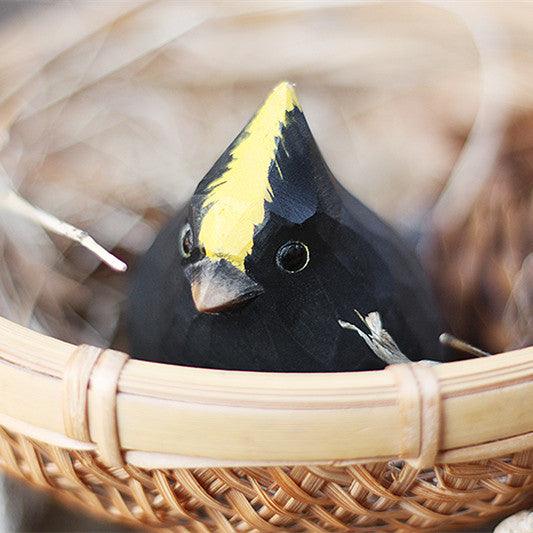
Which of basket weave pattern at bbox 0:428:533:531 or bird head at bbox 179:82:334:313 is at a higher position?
bird head at bbox 179:82:334:313

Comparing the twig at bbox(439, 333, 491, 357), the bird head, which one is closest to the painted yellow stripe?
the bird head

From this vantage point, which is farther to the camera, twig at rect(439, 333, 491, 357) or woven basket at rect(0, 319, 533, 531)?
twig at rect(439, 333, 491, 357)

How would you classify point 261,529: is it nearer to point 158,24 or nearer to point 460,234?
point 460,234

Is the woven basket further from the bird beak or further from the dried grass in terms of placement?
the dried grass

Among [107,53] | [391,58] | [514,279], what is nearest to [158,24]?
[107,53]

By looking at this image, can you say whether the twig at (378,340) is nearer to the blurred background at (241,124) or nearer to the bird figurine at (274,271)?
the bird figurine at (274,271)

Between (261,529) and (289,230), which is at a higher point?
(289,230)

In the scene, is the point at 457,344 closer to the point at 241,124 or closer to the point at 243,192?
the point at 243,192
